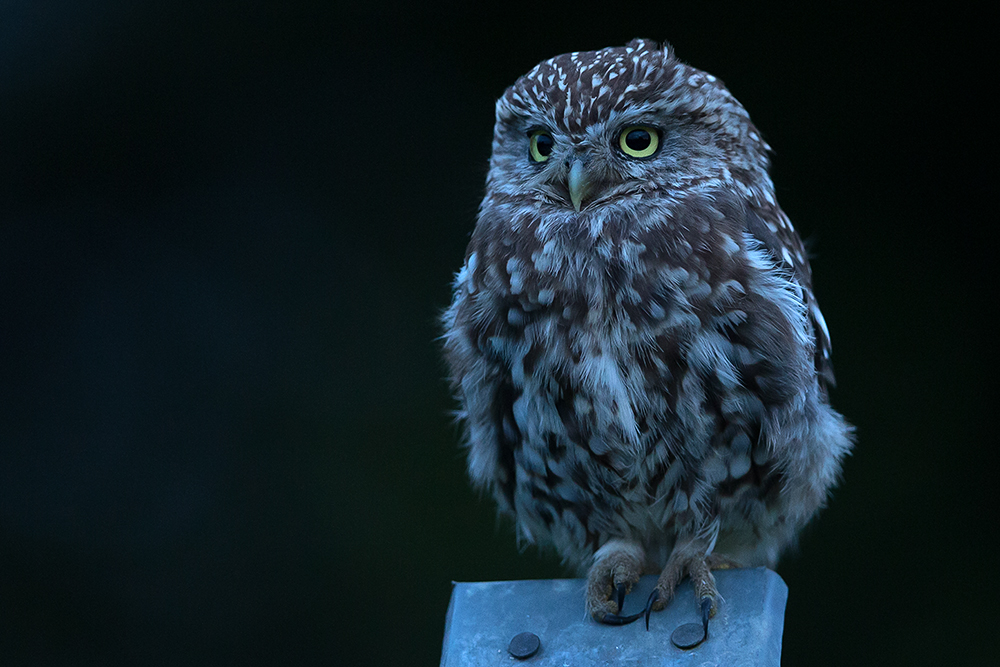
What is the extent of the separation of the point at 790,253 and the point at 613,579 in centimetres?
76

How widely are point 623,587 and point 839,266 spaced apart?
6.59 ft

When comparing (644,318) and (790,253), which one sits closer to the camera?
(644,318)

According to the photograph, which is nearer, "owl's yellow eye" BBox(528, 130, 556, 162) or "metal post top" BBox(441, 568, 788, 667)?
"metal post top" BBox(441, 568, 788, 667)

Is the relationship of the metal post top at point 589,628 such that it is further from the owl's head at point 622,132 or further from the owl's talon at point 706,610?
the owl's head at point 622,132

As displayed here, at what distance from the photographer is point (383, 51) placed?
12.1 feet

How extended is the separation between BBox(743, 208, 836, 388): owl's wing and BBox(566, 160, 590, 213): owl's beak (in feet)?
1.07

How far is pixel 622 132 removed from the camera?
6.54 ft

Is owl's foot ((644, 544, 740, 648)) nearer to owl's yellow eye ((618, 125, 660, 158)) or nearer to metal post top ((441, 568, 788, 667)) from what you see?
metal post top ((441, 568, 788, 667))

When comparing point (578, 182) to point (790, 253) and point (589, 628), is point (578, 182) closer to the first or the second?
point (790, 253)

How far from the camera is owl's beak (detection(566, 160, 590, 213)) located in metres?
1.99

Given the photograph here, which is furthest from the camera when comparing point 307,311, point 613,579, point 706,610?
point 307,311

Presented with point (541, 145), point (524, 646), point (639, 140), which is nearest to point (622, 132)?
point (639, 140)

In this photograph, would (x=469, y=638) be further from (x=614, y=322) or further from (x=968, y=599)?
(x=968, y=599)

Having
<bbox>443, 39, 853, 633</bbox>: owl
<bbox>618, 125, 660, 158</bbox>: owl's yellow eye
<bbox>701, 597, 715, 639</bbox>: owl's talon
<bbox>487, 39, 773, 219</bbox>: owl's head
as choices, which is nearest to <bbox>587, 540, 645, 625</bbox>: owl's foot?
<bbox>443, 39, 853, 633</bbox>: owl
